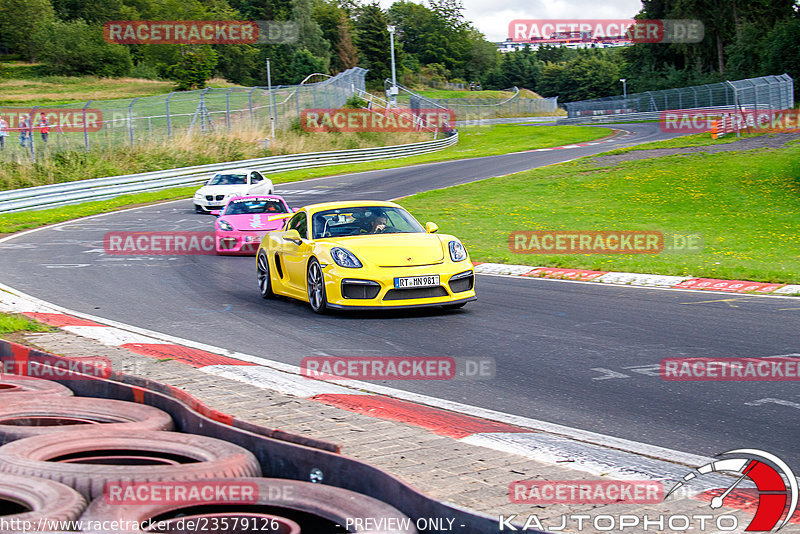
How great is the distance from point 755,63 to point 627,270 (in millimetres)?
68535

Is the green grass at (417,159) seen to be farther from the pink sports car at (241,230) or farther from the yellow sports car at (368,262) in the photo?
the yellow sports car at (368,262)

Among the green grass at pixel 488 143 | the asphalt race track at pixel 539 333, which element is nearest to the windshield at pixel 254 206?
the asphalt race track at pixel 539 333

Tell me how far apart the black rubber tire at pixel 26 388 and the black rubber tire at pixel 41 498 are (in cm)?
183

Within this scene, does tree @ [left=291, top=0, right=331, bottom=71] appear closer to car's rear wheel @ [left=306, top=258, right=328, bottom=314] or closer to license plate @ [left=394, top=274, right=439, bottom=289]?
car's rear wheel @ [left=306, top=258, right=328, bottom=314]

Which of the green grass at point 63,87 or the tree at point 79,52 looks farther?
the tree at point 79,52

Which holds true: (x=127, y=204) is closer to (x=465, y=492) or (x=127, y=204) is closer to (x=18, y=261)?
(x=18, y=261)

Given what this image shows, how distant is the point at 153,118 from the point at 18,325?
29915 mm

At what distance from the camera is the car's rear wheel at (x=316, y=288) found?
10.2 meters

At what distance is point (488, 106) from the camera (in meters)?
91.2

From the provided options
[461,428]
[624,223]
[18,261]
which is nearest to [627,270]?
[624,223]

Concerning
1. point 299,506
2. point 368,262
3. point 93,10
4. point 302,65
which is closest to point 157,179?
point 368,262

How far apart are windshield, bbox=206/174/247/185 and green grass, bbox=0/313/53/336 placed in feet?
57.7

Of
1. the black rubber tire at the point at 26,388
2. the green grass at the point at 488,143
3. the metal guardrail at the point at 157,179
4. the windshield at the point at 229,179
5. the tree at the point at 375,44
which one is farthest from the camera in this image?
the tree at the point at 375,44

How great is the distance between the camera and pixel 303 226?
11375 millimetres
